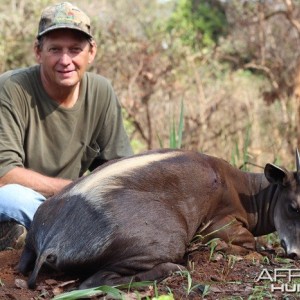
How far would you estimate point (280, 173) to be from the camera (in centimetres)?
562

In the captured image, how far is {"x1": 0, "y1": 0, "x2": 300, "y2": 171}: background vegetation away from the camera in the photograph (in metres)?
11.6

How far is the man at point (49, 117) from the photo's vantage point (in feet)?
19.1

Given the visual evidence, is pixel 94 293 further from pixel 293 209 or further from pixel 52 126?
pixel 52 126

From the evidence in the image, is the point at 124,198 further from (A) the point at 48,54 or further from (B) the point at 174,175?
(A) the point at 48,54

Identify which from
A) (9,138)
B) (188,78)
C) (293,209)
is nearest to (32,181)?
(9,138)

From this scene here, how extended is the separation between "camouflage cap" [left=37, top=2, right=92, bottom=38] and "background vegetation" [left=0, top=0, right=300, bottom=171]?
4.24m

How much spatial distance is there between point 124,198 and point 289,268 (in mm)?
1202

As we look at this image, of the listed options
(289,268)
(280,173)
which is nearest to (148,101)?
(280,173)

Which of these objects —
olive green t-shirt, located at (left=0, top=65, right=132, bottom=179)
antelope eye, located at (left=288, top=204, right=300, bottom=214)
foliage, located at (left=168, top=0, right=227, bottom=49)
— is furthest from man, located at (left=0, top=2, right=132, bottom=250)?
foliage, located at (left=168, top=0, right=227, bottom=49)

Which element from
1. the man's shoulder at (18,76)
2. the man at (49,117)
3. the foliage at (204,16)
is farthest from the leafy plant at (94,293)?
the foliage at (204,16)

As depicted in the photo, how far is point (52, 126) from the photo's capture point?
6195mm

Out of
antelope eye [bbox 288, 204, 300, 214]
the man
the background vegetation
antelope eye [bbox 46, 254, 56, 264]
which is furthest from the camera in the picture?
the background vegetation

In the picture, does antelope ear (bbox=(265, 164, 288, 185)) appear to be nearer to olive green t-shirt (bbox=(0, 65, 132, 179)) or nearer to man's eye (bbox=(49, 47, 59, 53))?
olive green t-shirt (bbox=(0, 65, 132, 179))

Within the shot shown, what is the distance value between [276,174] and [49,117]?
1.90 metres
